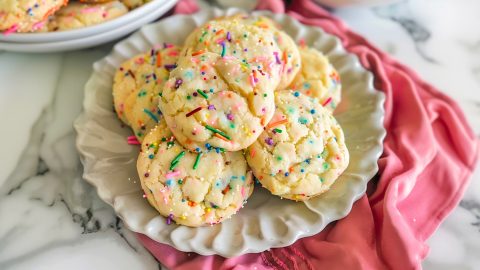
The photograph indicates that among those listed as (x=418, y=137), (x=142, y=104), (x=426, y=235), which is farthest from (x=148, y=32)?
(x=426, y=235)

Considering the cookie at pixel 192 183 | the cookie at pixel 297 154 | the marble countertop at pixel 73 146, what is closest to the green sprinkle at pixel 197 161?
the cookie at pixel 192 183

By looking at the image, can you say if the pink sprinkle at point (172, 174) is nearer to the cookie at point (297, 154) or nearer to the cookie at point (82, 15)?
the cookie at point (297, 154)

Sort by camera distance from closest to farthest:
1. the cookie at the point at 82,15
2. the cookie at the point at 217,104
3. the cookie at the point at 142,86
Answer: the cookie at the point at 217,104
the cookie at the point at 142,86
the cookie at the point at 82,15

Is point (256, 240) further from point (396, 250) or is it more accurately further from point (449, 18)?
point (449, 18)

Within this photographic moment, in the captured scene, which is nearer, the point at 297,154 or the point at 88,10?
the point at 297,154

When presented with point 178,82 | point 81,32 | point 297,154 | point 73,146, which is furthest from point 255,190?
point 81,32

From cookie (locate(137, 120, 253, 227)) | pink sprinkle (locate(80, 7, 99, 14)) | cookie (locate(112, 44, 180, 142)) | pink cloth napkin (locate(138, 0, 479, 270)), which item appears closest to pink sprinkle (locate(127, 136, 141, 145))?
cookie (locate(112, 44, 180, 142))

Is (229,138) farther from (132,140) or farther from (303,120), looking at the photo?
(132,140)
